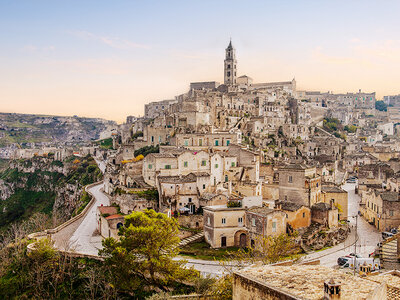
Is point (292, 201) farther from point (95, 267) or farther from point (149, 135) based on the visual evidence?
point (149, 135)

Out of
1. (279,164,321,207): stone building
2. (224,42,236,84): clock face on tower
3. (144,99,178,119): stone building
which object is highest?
(224,42,236,84): clock face on tower

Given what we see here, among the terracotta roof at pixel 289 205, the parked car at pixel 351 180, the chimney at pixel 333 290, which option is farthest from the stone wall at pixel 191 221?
the parked car at pixel 351 180

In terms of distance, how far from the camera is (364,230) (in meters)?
37.8

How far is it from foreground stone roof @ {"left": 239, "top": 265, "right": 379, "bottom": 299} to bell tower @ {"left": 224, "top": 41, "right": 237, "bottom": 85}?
92.4m

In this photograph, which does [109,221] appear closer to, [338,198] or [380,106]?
[338,198]

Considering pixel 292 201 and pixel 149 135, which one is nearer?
pixel 292 201

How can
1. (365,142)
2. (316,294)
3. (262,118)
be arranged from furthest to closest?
(365,142)
(262,118)
(316,294)

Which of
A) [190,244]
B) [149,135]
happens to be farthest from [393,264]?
[149,135]

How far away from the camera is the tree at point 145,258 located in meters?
24.9

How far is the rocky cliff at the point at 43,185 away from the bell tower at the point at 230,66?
43344 millimetres

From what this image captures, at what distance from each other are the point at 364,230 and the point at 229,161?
1609cm

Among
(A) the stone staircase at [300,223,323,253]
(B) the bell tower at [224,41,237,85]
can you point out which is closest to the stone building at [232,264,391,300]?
(A) the stone staircase at [300,223,323,253]

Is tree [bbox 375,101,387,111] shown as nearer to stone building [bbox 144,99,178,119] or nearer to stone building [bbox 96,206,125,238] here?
stone building [bbox 144,99,178,119]

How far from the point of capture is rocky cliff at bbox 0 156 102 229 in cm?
7266
